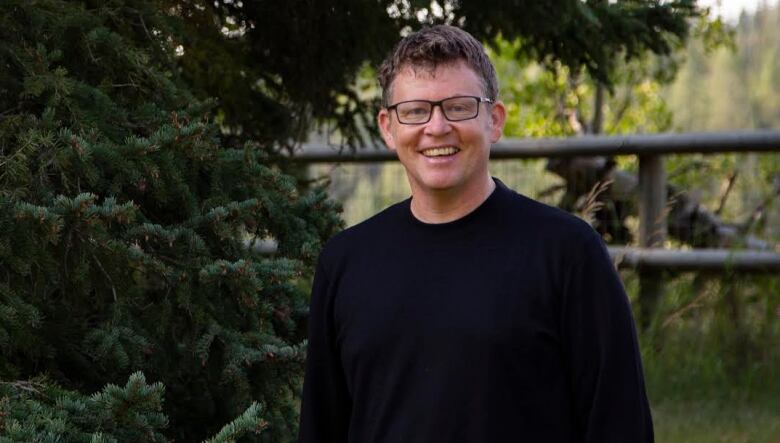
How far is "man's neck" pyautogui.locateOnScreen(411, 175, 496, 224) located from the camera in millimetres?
2291

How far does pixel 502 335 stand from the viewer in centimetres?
217

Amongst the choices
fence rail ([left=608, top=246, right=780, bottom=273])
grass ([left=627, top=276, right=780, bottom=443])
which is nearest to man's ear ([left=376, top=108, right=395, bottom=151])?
grass ([left=627, top=276, right=780, bottom=443])

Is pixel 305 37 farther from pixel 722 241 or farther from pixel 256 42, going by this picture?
pixel 722 241

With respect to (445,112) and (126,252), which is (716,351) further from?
(445,112)

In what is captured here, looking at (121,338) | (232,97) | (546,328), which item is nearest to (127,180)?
(121,338)

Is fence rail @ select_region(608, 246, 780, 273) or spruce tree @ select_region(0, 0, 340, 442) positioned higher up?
spruce tree @ select_region(0, 0, 340, 442)

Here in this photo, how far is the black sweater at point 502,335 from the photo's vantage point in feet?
7.10

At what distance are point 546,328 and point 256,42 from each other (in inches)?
117

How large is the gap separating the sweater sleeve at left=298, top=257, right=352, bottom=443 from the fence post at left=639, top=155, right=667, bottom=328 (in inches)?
186

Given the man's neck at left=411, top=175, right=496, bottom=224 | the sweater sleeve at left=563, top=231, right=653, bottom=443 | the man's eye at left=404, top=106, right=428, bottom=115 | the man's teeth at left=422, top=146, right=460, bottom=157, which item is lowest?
the sweater sleeve at left=563, top=231, right=653, bottom=443

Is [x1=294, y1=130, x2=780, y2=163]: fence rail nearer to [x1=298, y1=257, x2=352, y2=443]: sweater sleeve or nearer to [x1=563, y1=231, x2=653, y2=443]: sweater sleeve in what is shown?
[x1=298, y1=257, x2=352, y2=443]: sweater sleeve

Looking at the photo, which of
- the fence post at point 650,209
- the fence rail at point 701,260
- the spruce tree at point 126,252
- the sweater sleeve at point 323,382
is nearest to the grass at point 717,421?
the fence rail at point 701,260

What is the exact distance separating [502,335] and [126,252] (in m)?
1.14

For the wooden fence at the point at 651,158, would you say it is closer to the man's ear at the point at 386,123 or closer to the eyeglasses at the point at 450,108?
the man's ear at the point at 386,123
